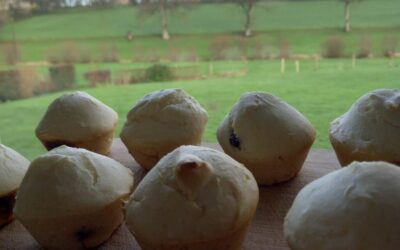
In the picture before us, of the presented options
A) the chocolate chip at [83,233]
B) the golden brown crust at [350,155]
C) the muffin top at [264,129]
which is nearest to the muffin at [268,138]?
the muffin top at [264,129]

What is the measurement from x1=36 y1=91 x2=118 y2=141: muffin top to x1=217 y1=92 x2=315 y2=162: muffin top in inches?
18.6

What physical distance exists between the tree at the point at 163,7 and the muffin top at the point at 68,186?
938 millimetres

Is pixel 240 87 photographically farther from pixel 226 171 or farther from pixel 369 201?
pixel 369 201

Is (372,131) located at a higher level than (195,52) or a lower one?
lower

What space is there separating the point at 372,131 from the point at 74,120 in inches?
39.0

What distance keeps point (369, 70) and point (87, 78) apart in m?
1.24

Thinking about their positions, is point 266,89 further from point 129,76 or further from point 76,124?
point 76,124

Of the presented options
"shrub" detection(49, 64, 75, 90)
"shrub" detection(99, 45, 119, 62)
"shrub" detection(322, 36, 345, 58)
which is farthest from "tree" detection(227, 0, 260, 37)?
"shrub" detection(49, 64, 75, 90)

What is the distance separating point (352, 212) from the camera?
91 cm

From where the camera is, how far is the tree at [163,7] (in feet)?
6.81

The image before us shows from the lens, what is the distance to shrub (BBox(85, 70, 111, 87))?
2.12 metres

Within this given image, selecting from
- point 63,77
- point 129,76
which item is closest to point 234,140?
point 129,76

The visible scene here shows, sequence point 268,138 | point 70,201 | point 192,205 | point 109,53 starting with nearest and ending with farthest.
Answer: point 192,205 → point 70,201 → point 268,138 → point 109,53

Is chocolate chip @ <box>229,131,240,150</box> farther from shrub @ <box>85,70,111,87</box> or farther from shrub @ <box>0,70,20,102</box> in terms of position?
shrub @ <box>0,70,20,102</box>
